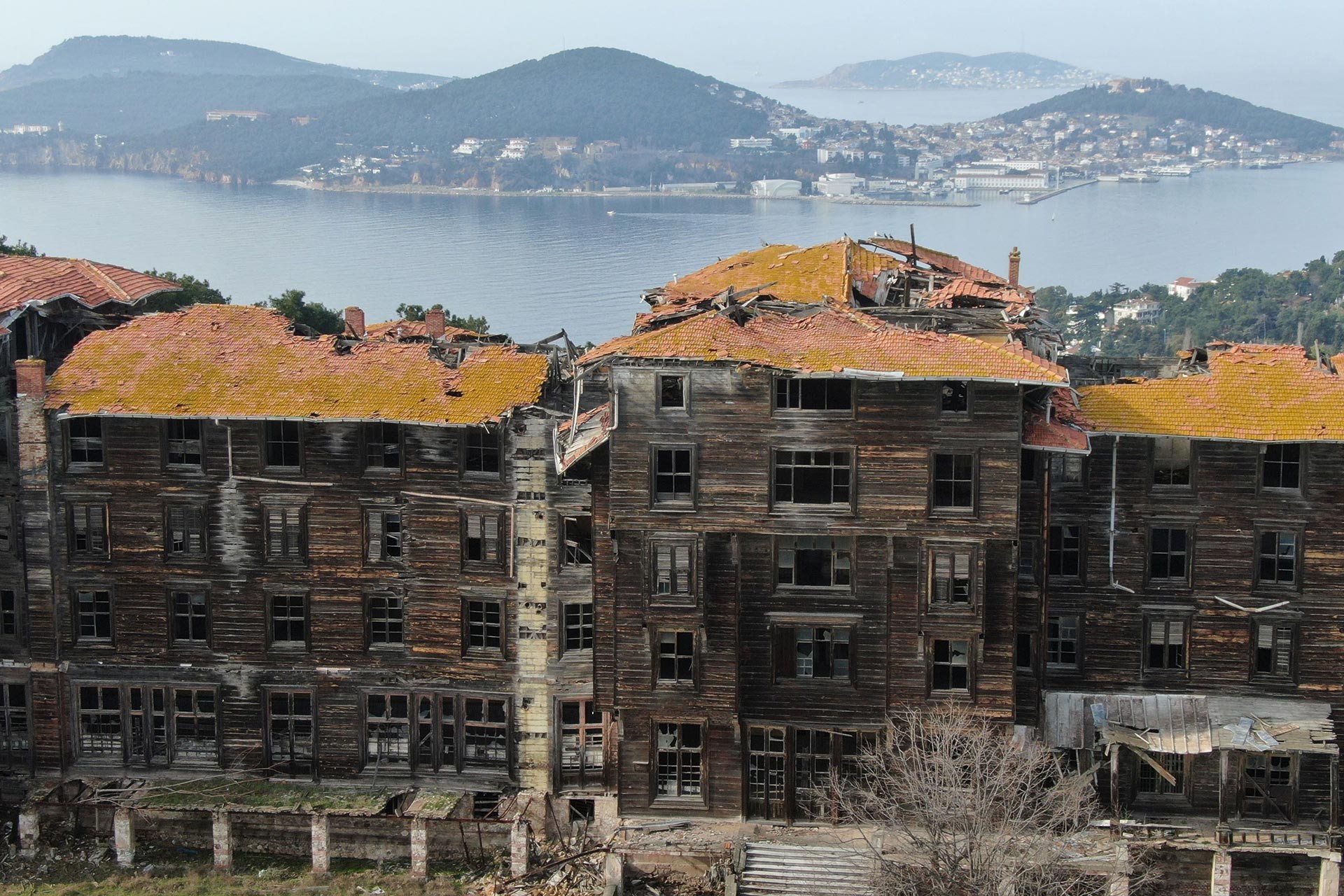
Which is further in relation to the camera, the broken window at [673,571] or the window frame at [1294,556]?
the window frame at [1294,556]

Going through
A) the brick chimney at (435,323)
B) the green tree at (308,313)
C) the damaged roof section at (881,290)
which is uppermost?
the damaged roof section at (881,290)

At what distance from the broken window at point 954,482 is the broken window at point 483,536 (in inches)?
461

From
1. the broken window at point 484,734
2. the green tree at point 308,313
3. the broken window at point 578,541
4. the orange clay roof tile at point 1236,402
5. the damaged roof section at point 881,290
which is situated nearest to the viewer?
the orange clay roof tile at point 1236,402

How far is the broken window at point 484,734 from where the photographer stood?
43.5 metres

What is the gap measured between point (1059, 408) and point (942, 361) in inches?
193

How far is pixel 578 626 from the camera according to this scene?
43.0 meters

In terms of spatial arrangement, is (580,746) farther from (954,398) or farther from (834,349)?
(954,398)

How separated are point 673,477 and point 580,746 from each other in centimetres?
882

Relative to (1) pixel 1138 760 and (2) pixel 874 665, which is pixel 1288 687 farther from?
(2) pixel 874 665

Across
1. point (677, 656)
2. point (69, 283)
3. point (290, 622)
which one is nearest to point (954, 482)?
point (677, 656)

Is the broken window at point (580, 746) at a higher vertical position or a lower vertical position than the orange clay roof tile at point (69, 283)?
lower

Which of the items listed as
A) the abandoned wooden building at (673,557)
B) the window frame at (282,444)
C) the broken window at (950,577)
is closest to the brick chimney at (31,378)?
Result: the abandoned wooden building at (673,557)

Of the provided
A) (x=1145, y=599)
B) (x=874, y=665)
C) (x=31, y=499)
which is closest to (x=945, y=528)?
(x=874, y=665)

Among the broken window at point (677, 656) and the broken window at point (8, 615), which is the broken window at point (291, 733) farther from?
the broken window at point (677, 656)
